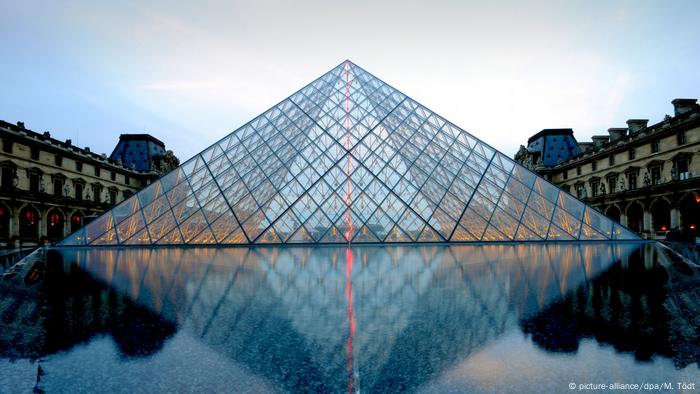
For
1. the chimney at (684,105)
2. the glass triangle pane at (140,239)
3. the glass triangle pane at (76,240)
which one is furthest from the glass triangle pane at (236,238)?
the chimney at (684,105)

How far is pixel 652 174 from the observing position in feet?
118

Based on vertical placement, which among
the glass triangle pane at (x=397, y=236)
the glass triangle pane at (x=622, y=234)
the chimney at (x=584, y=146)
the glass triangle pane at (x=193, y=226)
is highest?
the chimney at (x=584, y=146)

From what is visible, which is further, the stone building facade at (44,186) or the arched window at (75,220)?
the arched window at (75,220)

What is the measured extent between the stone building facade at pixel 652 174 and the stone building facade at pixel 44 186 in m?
44.2

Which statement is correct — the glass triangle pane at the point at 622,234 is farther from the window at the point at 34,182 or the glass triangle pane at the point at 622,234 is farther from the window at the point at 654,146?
the window at the point at 34,182

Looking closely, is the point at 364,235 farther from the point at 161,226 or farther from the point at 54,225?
the point at 54,225

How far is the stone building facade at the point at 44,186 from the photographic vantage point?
32.4m

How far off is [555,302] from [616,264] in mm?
6247

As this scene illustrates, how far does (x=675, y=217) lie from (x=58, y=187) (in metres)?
55.3

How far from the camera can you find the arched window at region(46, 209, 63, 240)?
3750 cm

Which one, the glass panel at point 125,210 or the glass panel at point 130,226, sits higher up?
the glass panel at point 125,210

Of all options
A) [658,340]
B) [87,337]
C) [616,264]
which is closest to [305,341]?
[87,337]

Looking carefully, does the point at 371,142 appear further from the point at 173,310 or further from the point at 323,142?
the point at 173,310

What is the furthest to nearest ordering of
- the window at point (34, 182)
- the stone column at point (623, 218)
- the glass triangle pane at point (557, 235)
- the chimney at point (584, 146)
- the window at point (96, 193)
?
the chimney at point (584, 146), the window at point (96, 193), the stone column at point (623, 218), the window at point (34, 182), the glass triangle pane at point (557, 235)
